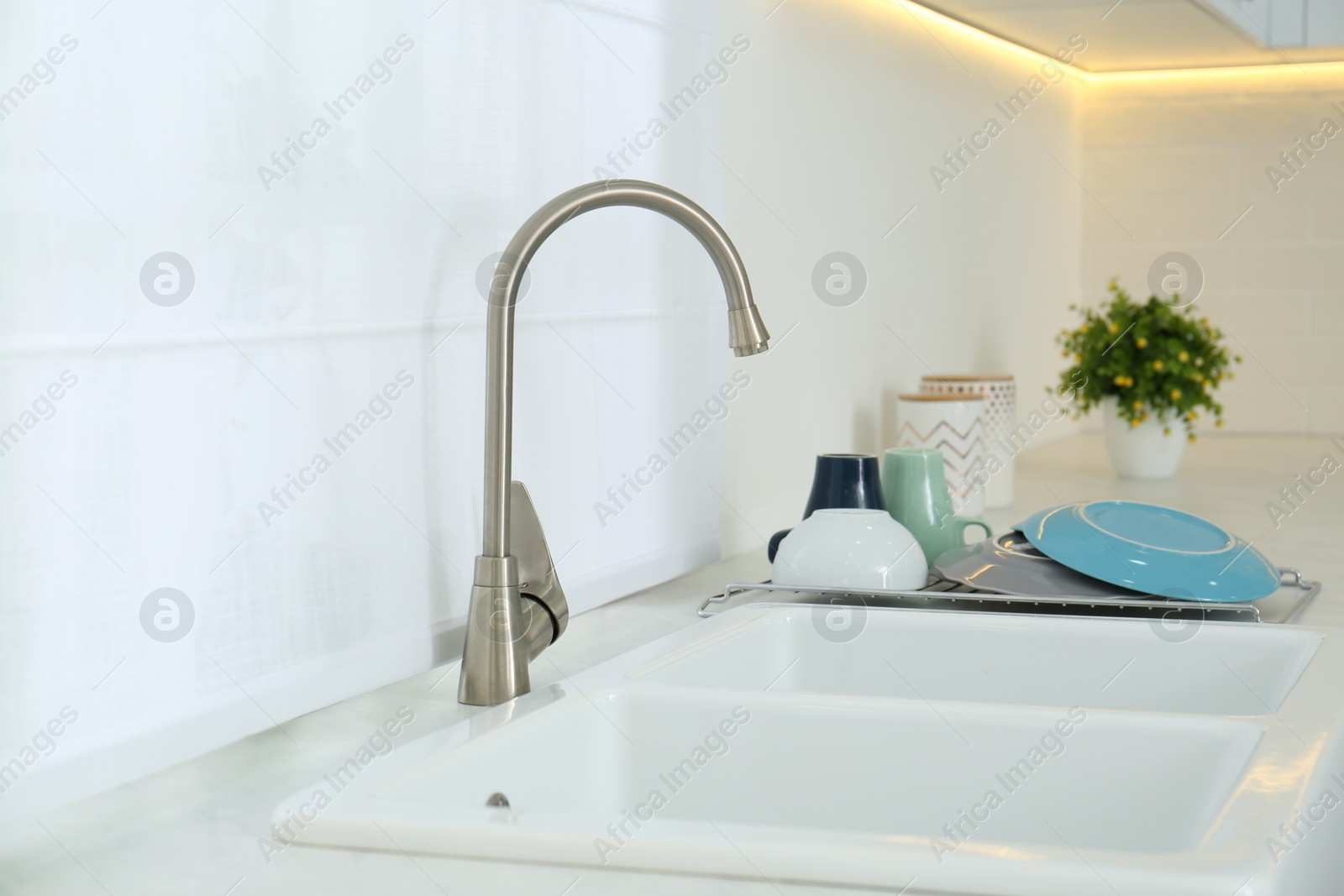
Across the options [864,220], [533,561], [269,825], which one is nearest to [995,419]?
[864,220]

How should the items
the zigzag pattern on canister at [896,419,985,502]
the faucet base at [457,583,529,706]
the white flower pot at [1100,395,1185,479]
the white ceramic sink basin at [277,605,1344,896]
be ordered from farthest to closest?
the white flower pot at [1100,395,1185,479] → the zigzag pattern on canister at [896,419,985,502] → the faucet base at [457,583,529,706] → the white ceramic sink basin at [277,605,1344,896]

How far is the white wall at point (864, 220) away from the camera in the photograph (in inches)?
59.9

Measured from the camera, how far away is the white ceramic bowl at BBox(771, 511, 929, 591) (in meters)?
1.16

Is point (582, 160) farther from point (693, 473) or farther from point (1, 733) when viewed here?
point (1, 733)

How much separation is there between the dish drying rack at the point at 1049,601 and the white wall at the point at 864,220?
0.29 m

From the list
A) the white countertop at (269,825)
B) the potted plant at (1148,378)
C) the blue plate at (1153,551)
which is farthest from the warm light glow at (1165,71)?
the white countertop at (269,825)

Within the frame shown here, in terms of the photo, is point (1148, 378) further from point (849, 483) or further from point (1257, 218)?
point (849, 483)

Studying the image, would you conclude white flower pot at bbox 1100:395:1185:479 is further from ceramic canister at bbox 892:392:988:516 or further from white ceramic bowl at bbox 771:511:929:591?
white ceramic bowl at bbox 771:511:929:591

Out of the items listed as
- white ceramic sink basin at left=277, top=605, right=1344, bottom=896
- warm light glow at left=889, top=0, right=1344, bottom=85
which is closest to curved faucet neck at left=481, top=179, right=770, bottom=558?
white ceramic sink basin at left=277, top=605, right=1344, bottom=896

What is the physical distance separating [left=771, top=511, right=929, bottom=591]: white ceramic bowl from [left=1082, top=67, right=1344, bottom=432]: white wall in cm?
171

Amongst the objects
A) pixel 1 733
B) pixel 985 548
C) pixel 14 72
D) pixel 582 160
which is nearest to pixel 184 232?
pixel 14 72

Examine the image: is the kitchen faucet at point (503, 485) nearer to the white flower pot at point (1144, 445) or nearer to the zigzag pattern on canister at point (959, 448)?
the zigzag pattern on canister at point (959, 448)

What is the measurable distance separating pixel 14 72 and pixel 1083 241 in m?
2.46

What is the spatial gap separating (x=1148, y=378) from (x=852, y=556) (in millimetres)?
1028
